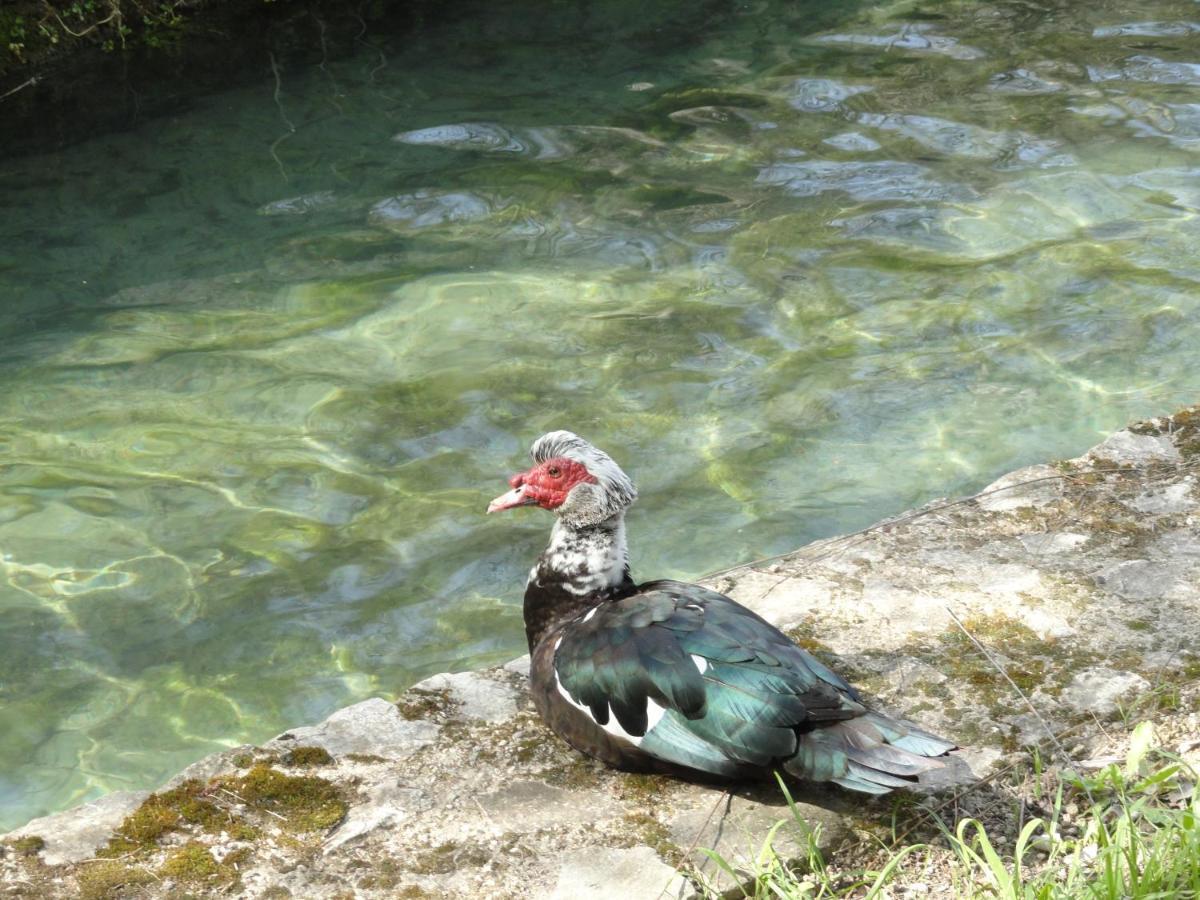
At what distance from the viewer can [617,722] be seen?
10.8 ft

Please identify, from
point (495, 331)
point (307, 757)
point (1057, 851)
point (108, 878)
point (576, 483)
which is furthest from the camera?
point (495, 331)

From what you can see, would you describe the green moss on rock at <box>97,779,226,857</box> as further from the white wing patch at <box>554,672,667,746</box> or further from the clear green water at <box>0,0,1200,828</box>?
the clear green water at <box>0,0,1200,828</box>

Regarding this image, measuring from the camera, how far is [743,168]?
8844 mm

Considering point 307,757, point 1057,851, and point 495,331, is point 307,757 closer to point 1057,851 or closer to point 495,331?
point 1057,851

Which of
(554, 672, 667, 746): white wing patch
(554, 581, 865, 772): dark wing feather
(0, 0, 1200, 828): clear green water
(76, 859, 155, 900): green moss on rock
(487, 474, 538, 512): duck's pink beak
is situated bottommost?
(0, 0, 1200, 828): clear green water

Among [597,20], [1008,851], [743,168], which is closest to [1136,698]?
[1008,851]

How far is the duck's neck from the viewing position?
12.3ft

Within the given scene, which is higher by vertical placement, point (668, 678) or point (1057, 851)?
point (668, 678)

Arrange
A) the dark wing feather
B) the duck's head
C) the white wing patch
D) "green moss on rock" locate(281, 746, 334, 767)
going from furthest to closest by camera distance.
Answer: the duck's head < "green moss on rock" locate(281, 746, 334, 767) < the white wing patch < the dark wing feather

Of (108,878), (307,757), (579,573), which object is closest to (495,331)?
(579,573)

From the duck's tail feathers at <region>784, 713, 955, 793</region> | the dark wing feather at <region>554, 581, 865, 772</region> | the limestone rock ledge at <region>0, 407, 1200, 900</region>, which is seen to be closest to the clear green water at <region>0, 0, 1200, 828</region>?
the limestone rock ledge at <region>0, 407, 1200, 900</region>

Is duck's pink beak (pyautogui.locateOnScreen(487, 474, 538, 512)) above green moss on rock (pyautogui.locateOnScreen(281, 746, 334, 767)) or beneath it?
above

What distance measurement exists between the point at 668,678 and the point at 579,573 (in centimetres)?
63

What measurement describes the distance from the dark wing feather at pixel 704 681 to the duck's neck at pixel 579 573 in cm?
30
